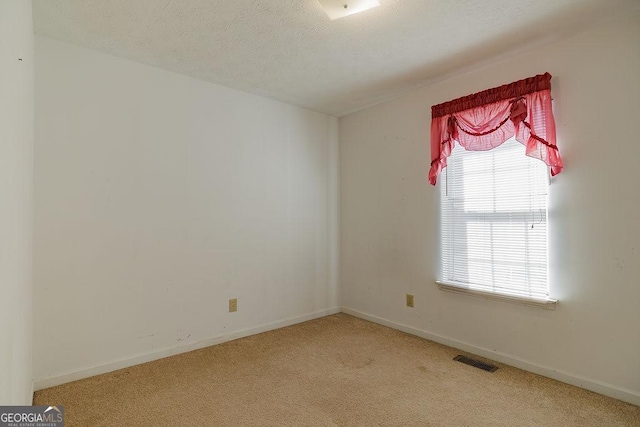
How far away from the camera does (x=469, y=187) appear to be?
2.79 metres

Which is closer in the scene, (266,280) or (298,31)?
(298,31)

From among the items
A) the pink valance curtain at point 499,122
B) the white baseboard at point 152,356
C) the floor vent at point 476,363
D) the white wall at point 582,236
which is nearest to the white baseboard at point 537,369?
the white wall at point 582,236

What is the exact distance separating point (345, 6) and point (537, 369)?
2711 millimetres

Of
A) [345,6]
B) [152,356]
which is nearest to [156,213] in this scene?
[152,356]

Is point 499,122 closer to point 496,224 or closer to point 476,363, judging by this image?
point 496,224

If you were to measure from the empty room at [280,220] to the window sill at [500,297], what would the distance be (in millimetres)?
24

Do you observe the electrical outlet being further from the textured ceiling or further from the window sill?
the textured ceiling

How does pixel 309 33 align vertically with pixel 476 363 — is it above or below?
above

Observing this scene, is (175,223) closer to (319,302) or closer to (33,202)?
(33,202)

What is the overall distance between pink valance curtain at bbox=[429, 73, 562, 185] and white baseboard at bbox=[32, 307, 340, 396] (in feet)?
6.74

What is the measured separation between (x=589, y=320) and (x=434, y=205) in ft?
4.46

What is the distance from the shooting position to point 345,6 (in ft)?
6.15

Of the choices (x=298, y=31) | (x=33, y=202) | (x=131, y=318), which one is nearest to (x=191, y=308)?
Result: (x=131, y=318)

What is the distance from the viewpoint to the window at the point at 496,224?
2.39 metres
